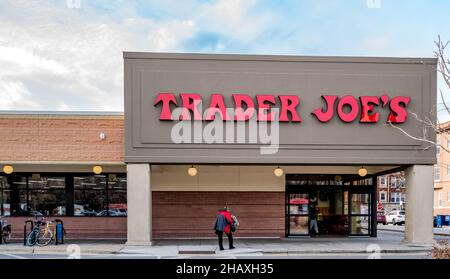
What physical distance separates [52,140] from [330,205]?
1212cm

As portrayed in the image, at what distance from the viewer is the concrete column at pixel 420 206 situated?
51.4 feet

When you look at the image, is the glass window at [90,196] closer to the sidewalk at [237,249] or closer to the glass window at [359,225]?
the sidewalk at [237,249]

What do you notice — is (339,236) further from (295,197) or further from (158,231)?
(158,231)

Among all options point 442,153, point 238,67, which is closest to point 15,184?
point 238,67

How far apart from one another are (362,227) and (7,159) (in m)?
15.2

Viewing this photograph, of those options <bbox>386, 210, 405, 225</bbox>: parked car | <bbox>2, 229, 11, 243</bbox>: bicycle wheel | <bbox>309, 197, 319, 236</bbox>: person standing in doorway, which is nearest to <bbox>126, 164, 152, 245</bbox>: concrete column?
<bbox>2, 229, 11, 243</bbox>: bicycle wheel

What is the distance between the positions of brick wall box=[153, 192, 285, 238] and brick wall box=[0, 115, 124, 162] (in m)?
3.43

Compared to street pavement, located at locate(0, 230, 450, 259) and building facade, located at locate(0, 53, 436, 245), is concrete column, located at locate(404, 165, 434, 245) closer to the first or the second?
building facade, located at locate(0, 53, 436, 245)

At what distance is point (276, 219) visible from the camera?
59.7ft

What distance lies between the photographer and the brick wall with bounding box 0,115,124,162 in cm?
1585

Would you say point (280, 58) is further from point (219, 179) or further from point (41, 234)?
point (41, 234)

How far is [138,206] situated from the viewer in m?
15.2

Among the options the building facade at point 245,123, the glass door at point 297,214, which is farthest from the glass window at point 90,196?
the glass door at point 297,214

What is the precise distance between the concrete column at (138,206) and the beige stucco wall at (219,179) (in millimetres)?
2584
